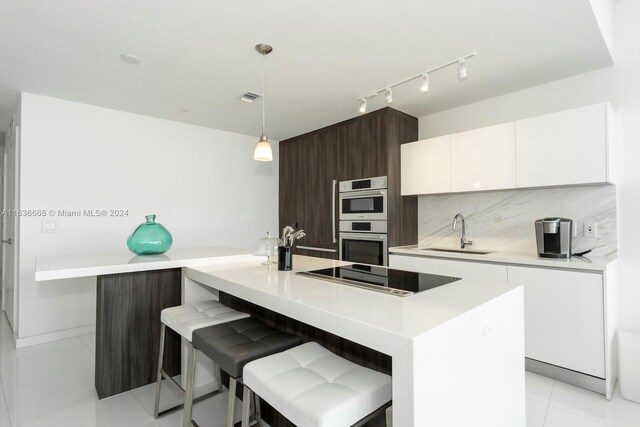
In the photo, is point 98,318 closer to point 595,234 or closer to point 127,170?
point 127,170

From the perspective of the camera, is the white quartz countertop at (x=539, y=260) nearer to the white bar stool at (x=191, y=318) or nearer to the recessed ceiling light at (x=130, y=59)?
the white bar stool at (x=191, y=318)

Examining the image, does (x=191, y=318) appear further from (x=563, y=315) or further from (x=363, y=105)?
(x=563, y=315)

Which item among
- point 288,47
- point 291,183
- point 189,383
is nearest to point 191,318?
point 189,383

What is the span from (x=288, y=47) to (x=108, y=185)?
259cm

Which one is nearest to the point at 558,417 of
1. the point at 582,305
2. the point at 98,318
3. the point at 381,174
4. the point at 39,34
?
the point at 582,305

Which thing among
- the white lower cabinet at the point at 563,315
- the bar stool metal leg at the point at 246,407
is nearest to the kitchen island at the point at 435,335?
the bar stool metal leg at the point at 246,407

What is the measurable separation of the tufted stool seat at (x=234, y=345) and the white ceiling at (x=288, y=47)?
175 centimetres

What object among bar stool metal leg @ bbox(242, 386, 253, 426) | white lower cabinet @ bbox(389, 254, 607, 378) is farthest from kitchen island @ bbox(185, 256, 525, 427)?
white lower cabinet @ bbox(389, 254, 607, 378)

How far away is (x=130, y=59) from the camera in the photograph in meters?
2.39

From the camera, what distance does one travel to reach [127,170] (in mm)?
3613

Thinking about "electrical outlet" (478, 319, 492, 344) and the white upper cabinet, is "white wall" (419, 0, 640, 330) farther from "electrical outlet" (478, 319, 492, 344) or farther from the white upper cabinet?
"electrical outlet" (478, 319, 492, 344)

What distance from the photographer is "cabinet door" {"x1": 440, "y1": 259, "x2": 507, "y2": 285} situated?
255 centimetres

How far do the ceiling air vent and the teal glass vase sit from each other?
4.98ft

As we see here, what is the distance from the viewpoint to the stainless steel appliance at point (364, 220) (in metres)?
3.44
